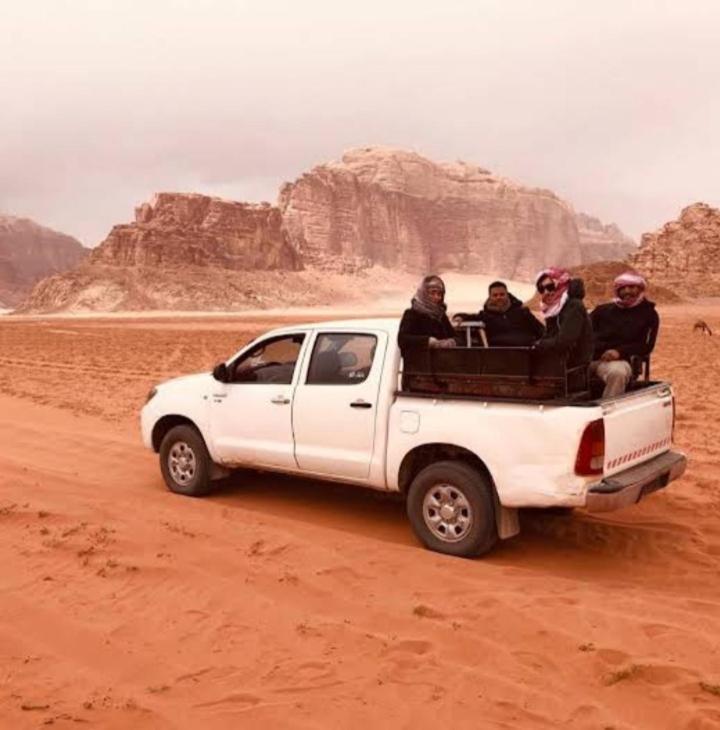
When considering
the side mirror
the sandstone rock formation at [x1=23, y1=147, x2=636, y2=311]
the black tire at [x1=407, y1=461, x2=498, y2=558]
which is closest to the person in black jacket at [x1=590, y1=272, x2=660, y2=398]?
the black tire at [x1=407, y1=461, x2=498, y2=558]

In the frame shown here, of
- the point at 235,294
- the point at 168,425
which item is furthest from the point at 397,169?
the point at 168,425

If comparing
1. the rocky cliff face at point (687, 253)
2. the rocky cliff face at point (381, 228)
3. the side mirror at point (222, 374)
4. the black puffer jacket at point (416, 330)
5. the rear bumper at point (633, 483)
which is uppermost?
the rocky cliff face at point (381, 228)

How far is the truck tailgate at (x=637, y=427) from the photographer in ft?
19.0

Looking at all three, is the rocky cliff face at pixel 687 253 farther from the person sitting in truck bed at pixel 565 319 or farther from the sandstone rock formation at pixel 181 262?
the person sitting in truck bed at pixel 565 319

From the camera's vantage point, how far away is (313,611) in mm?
5047

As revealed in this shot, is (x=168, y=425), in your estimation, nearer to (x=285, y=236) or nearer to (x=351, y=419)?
(x=351, y=419)

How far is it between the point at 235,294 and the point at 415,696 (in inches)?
4585

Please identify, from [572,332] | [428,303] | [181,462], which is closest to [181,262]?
[181,462]

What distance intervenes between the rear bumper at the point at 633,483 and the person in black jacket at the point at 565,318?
3.08 feet

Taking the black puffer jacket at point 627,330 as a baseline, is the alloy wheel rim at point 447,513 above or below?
below

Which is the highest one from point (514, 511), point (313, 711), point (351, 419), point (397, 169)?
point (397, 169)

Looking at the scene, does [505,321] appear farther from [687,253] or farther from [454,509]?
[687,253]

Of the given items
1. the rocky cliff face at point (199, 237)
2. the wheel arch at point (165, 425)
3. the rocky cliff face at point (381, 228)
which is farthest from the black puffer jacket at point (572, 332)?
the rocky cliff face at point (381, 228)

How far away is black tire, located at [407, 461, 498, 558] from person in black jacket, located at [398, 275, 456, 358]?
1.00 meters
